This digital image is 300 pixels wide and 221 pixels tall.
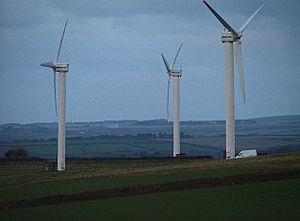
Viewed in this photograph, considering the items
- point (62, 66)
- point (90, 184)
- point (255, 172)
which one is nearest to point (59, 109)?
point (62, 66)

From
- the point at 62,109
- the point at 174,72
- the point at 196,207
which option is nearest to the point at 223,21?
the point at 62,109

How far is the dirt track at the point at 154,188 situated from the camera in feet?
115

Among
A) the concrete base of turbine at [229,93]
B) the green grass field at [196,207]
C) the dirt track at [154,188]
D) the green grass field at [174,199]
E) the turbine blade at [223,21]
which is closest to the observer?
the green grass field at [196,207]

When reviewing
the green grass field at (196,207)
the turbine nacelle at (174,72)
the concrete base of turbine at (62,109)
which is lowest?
the green grass field at (196,207)

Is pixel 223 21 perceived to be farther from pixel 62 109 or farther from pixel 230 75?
pixel 62 109

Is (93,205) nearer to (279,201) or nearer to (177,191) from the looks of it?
(177,191)

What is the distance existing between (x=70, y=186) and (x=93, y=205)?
32.6 ft

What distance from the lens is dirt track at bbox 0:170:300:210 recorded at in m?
35.2

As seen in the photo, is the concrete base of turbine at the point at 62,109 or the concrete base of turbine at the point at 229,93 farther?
the concrete base of turbine at the point at 62,109

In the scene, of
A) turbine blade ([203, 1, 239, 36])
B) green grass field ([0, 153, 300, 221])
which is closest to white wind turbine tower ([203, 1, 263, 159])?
turbine blade ([203, 1, 239, 36])

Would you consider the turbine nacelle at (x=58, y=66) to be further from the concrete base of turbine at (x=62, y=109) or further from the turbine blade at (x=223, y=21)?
the turbine blade at (x=223, y=21)

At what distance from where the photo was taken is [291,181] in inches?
1446

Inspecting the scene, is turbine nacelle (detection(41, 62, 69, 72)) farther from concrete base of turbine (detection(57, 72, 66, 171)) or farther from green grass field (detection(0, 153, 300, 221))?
green grass field (detection(0, 153, 300, 221))

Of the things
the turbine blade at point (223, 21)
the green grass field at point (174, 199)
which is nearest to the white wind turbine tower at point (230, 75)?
the turbine blade at point (223, 21)
